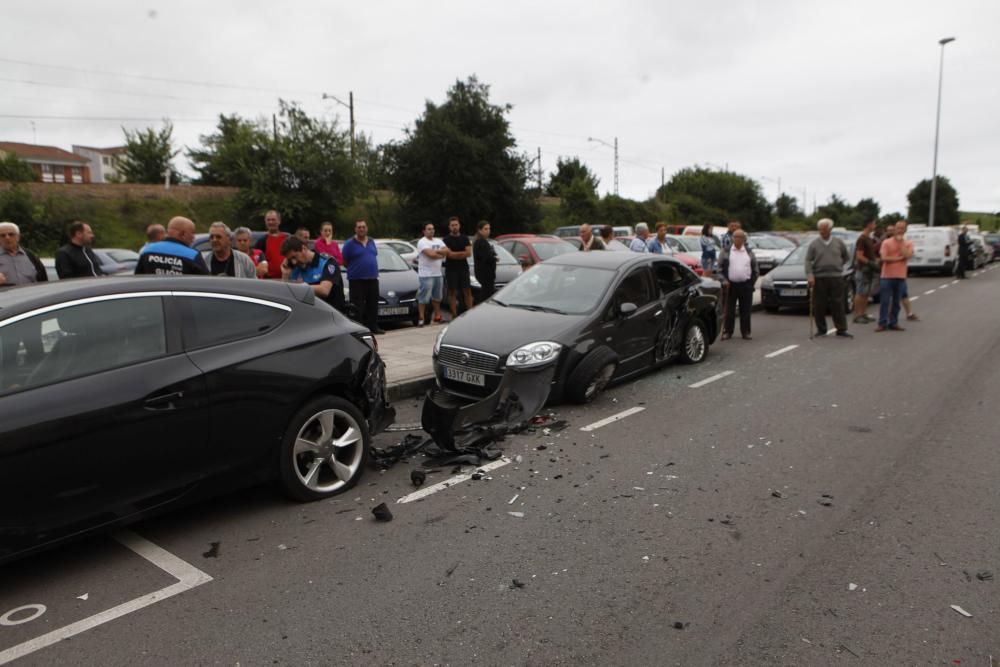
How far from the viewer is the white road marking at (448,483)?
15.2ft

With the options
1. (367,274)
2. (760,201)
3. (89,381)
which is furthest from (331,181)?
(760,201)

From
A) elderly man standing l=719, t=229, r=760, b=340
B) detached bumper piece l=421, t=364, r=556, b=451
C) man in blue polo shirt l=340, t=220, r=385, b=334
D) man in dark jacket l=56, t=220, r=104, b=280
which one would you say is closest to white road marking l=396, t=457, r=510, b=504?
detached bumper piece l=421, t=364, r=556, b=451

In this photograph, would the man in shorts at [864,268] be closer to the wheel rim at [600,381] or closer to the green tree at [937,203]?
the wheel rim at [600,381]

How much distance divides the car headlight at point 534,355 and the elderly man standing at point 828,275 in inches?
255

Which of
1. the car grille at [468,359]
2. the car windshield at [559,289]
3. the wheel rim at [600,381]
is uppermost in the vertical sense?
the car windshield at [559,289]

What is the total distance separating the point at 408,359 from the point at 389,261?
441 centimetres

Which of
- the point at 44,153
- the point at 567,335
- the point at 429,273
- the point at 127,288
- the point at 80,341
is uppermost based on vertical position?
the point at 44,153

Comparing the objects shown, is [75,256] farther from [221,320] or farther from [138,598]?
[138,598]

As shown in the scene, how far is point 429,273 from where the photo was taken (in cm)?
1210

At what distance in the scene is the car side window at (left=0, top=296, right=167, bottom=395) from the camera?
11.2 feet

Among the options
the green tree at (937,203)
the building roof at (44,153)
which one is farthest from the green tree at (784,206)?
the building roof at (44,153)

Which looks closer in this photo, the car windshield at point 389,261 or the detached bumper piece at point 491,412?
the detached bumper piece at point 491,412

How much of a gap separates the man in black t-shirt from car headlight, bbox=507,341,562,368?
5356 millimetres

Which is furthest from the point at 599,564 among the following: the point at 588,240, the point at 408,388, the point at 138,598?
the point at 588,240
